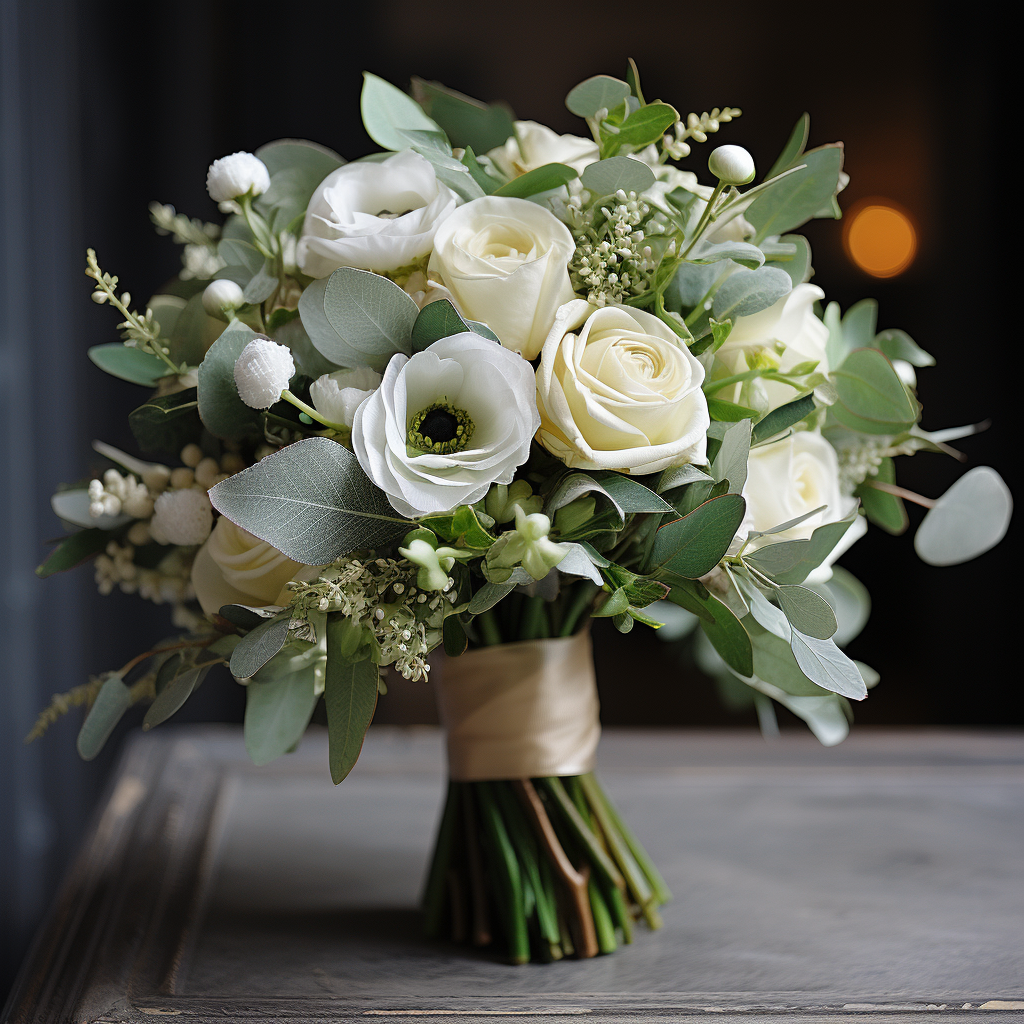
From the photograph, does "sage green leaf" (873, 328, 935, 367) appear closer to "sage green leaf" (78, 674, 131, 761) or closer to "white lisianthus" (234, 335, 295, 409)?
"white lisianthus" (234, 335, 295, 409)

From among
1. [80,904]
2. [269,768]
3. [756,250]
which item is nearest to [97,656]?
[269,768]

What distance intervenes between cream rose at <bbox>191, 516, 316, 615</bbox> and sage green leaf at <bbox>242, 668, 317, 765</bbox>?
0.20 feet

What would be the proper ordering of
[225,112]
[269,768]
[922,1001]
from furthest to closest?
[225,112], [269,768], [922,1001]

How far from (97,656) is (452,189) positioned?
126 centimetres

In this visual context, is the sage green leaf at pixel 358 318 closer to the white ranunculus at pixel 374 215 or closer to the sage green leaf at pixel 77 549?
the white ranunculus at pixel 374 215

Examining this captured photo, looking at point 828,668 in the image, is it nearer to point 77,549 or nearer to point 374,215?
point 374,215

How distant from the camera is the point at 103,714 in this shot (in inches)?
23.2

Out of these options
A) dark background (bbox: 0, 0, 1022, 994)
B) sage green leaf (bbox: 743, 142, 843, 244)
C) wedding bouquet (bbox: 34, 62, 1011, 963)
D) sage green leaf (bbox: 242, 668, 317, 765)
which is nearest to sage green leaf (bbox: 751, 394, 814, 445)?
wedding bouquet (bbox: 34, 62, 1011, 963)

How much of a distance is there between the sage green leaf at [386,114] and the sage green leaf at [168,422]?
20 cm

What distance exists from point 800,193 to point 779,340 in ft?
0.29

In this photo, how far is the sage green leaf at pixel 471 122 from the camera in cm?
63

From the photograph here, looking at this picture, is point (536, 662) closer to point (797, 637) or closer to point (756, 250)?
point (797, 637)

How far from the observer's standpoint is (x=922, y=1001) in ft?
1.88

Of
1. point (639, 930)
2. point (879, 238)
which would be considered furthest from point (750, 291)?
point (879, 238)
